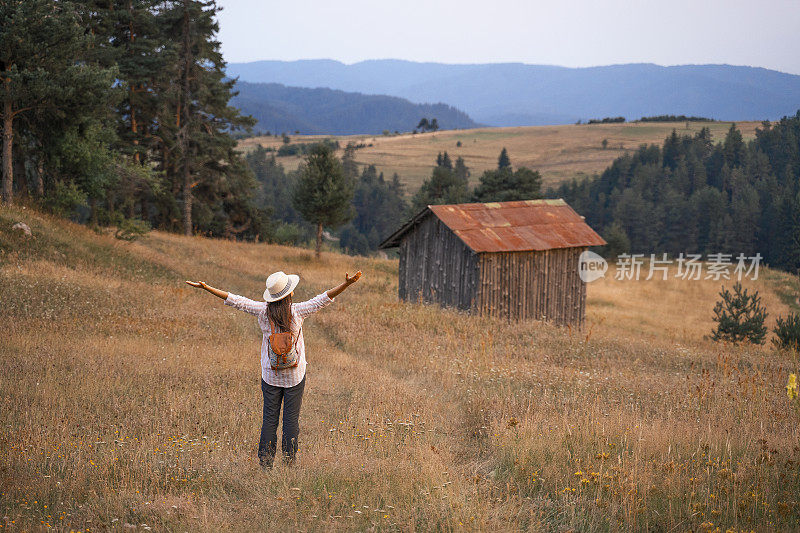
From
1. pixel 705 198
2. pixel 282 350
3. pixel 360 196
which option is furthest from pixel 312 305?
pixel 360 196

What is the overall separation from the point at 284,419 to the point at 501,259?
14893mm

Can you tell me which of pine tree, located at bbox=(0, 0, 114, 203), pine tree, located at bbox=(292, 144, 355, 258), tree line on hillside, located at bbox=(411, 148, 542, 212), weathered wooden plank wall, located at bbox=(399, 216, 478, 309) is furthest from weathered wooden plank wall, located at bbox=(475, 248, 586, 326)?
tree line on hillside, located at bbox=(411, 148, 542, 212)

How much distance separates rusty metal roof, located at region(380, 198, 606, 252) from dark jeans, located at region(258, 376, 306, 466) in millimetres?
13791

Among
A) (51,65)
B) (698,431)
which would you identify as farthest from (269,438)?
(51,65)

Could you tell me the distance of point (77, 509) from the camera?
4973 mm

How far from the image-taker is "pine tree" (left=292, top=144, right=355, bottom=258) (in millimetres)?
35531

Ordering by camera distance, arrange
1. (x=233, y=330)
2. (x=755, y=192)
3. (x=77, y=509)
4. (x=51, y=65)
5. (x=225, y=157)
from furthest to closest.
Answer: (x=755, y=192) < (x=225, y=157) < (x=51, y=65) < (x=233, y=330) < (x=77, y=509)

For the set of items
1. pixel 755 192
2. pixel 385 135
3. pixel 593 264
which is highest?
pixel 385 135

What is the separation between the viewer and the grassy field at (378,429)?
5.04 metres

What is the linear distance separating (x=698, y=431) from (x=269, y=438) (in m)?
4.81

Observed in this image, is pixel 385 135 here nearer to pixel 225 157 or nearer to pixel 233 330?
pixel 225 157

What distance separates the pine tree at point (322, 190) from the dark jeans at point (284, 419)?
2972cm

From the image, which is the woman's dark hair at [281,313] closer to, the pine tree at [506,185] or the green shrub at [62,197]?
the green shrub at [62,197]

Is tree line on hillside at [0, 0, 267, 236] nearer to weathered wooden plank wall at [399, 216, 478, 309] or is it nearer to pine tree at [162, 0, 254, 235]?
pine tree at [162, 0, 254, 235]
